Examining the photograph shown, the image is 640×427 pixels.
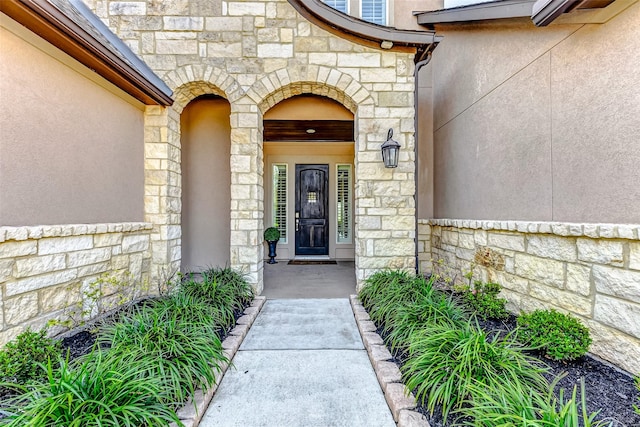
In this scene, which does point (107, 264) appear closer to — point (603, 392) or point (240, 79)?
point (240, 79)

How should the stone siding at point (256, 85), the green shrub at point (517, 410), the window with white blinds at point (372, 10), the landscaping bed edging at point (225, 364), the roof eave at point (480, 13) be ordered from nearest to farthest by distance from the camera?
the green shrub at point (517, 410), the landscaping bed edging at point (225, 364), the roof eave at point (480, 13), the stone siding at point (256, 85), the window with white blinds at point (372, 10)

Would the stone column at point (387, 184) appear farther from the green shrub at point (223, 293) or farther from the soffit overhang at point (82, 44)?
the soffit overhang at point (82, 44)

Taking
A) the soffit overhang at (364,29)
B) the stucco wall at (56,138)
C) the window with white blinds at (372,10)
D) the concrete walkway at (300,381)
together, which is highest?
the window with white blinds at (372,10)

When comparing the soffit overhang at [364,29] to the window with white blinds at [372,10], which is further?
the window with white blinds at [372,10]

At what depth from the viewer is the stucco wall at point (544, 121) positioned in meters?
2.12

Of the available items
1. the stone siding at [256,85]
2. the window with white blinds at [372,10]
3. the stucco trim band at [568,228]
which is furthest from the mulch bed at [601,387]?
the window with white blinds at [372,10]

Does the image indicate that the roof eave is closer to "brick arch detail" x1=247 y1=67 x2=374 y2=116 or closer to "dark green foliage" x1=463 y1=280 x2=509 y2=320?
"brick arch detail" x1=247 y1=67 x2=374 y2=116

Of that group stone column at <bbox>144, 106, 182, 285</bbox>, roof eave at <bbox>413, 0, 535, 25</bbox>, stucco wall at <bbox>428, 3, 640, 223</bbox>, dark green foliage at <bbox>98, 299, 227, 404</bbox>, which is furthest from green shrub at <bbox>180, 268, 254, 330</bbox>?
roof eave at <bbox>413, 0, 535, 25</bbox>

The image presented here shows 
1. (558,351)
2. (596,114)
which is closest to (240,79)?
(596,114)

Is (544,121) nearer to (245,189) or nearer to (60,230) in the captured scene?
(245,189)

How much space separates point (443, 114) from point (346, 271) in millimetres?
3140

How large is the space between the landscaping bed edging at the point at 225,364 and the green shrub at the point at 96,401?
0.46 feet

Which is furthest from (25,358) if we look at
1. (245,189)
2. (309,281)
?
(309,281)

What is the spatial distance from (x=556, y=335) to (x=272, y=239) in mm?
5392
